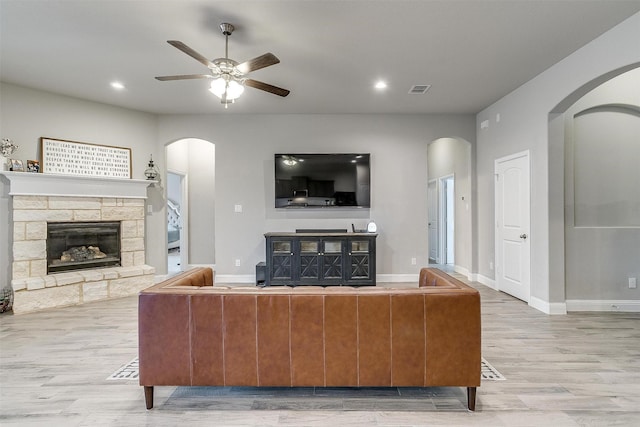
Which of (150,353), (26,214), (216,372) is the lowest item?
(216,372)

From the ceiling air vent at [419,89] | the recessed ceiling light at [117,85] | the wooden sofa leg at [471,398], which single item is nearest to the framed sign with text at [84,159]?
the recessed ceiling light at [117,85]

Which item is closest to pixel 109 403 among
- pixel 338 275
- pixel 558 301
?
pixel 338 275

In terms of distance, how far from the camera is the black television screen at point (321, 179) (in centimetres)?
524

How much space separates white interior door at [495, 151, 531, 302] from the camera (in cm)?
411

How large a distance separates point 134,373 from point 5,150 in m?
3.51

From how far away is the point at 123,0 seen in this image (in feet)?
7.98

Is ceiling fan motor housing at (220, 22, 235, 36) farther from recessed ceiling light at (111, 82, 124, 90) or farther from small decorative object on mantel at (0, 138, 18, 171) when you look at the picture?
small decorative object on mantel at (0, 138, 18, 171)

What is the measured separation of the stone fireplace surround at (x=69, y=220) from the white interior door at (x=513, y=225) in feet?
17.3

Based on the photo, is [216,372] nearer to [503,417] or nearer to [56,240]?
[503,417]

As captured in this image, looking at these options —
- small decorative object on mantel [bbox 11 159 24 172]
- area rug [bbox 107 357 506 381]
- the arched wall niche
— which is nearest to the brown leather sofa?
area rug [bbox 107 357 506 381]

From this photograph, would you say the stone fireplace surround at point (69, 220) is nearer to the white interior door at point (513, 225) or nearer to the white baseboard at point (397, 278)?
the white baseboard at point (397, 278)

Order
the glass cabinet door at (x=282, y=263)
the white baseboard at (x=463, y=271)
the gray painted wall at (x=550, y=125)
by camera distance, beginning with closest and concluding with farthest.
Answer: the gray painted wall at (x=550, y=125) → the glass cabinet door at (x=282, y=263) → the white baseboard at (x=463, y=271)

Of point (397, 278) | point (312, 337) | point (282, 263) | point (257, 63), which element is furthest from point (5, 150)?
point (397, 278)

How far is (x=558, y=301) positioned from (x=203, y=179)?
625cm
